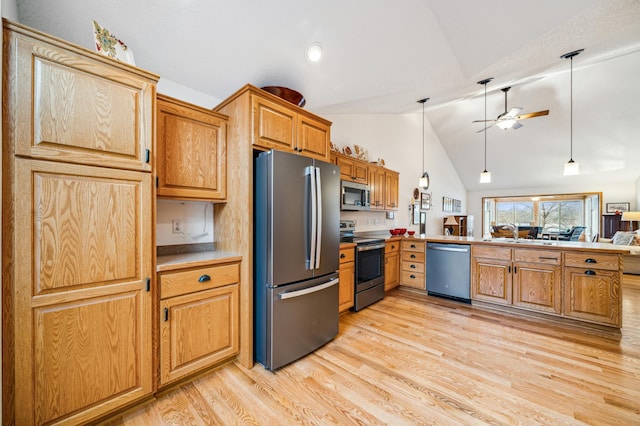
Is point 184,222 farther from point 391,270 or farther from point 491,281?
point 491,281

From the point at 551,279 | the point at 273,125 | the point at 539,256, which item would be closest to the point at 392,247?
the point at 539,256

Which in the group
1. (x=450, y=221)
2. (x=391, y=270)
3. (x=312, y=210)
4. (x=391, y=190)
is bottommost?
(x=391, y=270)

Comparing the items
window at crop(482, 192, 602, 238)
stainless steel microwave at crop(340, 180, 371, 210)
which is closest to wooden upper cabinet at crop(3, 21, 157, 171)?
stainless steel microwave at crop(340, 180, 371, 210)

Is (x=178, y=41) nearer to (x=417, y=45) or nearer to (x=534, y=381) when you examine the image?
(x=417, y=45)

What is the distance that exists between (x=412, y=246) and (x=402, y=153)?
2.57m

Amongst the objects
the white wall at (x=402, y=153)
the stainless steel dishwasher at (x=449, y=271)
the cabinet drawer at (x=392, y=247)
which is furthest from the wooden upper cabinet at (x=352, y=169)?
the stainless steel dishwasher at (x=449, y=271)

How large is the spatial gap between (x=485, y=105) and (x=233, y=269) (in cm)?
651

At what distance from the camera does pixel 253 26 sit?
191cm

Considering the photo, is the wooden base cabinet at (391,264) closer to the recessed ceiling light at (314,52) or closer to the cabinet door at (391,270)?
the cabinet door at (391,270)

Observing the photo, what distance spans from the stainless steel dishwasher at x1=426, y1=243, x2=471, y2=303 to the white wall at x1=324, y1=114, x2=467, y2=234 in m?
1.17

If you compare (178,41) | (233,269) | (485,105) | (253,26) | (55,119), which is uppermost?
(485,105)

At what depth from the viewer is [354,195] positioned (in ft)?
11.6

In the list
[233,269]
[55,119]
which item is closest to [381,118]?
[233,269]

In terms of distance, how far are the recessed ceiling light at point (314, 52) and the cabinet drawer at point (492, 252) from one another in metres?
2.97
